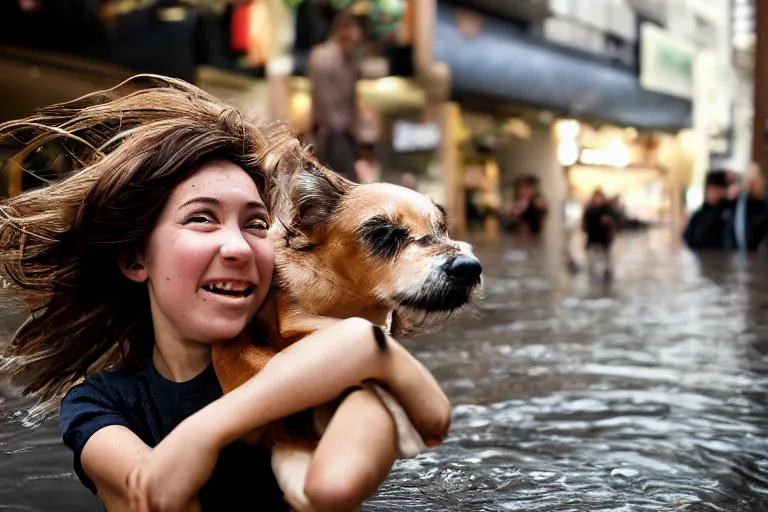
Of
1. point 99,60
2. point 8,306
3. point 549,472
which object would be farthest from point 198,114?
point 99,60

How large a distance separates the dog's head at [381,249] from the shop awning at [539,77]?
20827 mm

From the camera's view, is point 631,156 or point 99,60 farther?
point 631,156

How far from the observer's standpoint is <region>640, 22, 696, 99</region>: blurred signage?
1229 inches

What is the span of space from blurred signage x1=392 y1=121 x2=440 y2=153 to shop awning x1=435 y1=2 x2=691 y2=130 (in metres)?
1.21

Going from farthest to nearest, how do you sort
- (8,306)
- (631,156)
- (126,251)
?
(631,156) → (8,306) → (126,251)

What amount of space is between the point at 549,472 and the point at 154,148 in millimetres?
1777

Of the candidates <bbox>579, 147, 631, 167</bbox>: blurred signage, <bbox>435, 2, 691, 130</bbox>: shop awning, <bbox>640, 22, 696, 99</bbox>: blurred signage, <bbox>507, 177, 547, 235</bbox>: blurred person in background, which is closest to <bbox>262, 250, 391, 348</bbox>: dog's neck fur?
<bbox>435, 2, 691, 130</bbox>: shop awning

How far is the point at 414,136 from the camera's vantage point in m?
22.7

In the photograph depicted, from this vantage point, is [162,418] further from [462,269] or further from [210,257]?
[462,269]

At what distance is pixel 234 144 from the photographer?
1912mm

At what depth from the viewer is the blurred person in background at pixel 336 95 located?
7.46 metres

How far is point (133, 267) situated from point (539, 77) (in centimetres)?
2522

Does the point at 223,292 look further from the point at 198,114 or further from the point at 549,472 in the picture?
the point at 549,472

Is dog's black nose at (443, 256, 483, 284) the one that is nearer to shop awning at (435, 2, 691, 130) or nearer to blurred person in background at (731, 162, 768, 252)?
blurred person in background at (731, 162, 768, 252)
